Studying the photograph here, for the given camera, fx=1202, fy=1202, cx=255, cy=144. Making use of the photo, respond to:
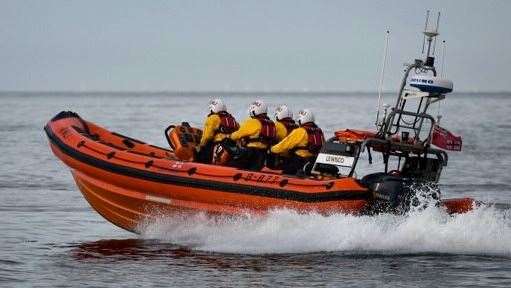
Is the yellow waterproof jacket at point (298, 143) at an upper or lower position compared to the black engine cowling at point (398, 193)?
upper

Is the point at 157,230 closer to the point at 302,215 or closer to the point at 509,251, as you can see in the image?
the point at 302,215

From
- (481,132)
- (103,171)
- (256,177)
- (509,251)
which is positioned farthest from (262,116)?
(481,132)

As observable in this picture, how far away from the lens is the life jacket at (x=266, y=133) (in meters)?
13.3

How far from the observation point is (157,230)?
45.1 ft

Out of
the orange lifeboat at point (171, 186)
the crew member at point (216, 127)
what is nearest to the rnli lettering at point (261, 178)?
the orange lifeboat at point (171, 186)

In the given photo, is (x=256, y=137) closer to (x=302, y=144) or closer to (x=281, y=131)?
(x=281, y=131)

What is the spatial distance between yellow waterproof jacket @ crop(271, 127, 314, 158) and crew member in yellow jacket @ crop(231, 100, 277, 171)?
373mm

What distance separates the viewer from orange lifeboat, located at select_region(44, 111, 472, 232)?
1224cm

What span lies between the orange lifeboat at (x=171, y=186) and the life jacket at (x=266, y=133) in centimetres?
49

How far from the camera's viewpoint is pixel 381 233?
12.1 metres

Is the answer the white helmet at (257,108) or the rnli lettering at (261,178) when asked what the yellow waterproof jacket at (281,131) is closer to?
the white helmet at (257,108)

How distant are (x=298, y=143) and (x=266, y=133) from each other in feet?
1.70

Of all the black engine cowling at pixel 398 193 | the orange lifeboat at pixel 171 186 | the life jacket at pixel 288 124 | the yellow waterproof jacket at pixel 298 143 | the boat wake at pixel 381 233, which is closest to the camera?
the black engine cowling at pixel 398 193

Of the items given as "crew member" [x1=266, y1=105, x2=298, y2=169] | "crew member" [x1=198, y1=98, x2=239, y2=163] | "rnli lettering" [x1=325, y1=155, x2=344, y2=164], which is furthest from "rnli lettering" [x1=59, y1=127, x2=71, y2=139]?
"rnli lettering" [x1=325, y1=155, x2=344, y2=164]
